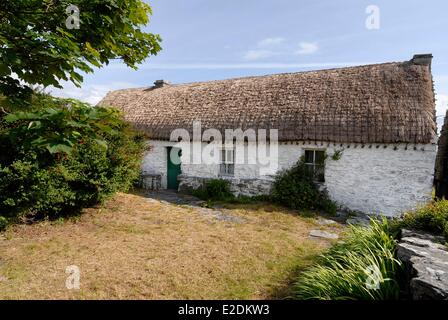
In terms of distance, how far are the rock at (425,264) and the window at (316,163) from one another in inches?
228

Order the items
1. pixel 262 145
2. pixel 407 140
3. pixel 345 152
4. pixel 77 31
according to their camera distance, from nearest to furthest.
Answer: pixel 77 31, pixel 407 140, pixel 345 152, pixel 262 145

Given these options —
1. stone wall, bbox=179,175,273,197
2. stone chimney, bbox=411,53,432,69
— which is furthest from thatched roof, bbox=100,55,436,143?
stone wall, bbox=179,175,273,197

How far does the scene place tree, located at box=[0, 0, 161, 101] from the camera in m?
2.75

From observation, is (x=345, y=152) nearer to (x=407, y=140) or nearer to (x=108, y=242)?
(x=407, y=140)

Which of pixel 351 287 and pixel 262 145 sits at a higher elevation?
pixel 262 145

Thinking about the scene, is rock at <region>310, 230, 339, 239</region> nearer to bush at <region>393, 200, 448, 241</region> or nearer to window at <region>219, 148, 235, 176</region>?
bush at <region>393, 200, 448, 241</region>

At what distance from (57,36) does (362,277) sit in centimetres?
481

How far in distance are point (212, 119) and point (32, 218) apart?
7681 millimetres

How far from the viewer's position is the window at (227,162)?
1199 cm

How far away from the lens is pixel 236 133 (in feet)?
37.9

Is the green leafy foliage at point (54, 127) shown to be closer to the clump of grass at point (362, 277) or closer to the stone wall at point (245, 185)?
the clump of grass at point (362, 277)

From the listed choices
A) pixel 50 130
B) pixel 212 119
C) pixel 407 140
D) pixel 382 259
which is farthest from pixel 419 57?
pixel 50 130

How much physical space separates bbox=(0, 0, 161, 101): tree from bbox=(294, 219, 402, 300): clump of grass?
4.22m

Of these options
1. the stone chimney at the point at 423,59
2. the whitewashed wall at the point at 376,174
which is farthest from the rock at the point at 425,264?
the stone chimney at the point at 423,59
